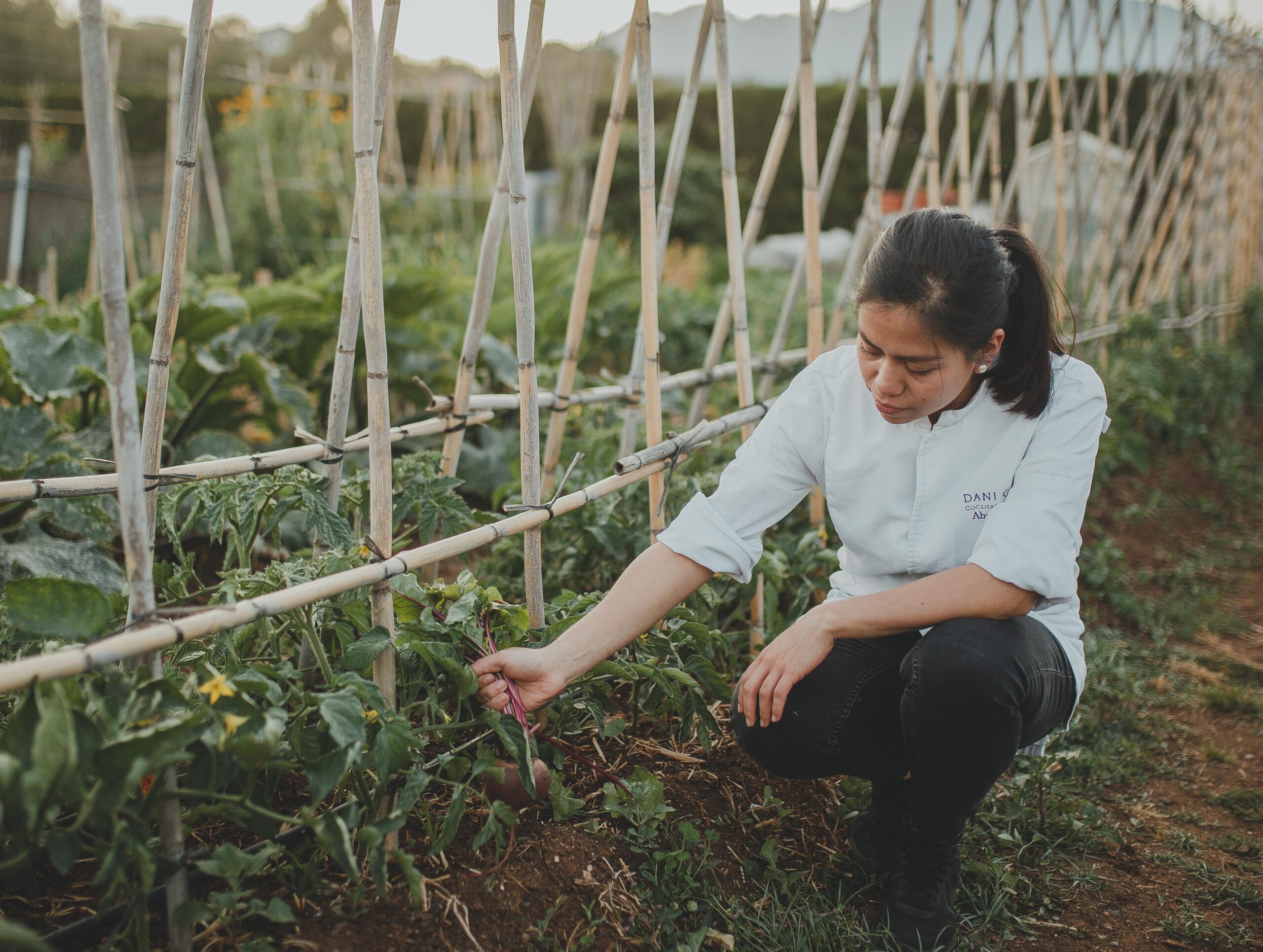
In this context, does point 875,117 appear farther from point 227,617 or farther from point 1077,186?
point 1077,186

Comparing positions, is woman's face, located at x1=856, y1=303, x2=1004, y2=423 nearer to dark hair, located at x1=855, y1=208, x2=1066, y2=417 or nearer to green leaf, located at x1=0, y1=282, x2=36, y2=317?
dark hair, located at x1=855, y1=208, x2=1066, y2=417

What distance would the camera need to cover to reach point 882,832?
1.56m

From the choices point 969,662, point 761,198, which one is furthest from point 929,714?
point 761,198

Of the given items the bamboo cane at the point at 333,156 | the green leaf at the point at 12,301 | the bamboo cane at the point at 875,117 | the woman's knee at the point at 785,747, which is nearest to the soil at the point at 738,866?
the woman's knee at the point at 785,747

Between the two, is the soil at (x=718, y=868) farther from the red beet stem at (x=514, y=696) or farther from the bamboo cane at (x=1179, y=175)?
the bamboo cane at (x=1179, y=175)

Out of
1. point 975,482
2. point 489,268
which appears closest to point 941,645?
point 975,482

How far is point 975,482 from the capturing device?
1504 millimetres

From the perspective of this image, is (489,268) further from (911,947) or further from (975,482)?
(911,947)

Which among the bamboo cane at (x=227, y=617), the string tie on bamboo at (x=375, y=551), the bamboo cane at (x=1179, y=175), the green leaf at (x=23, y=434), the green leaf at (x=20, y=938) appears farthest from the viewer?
the bamboo cane at (x=1179, y=175)

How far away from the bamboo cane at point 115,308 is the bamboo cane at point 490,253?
2.38ft

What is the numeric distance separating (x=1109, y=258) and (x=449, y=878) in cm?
472

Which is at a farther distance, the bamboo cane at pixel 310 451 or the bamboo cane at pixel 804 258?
the bamboo cane at pixel 804 258

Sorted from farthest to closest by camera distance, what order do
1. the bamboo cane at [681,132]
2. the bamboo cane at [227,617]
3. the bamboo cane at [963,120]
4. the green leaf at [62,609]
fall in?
the bamboo cane at [963,120] → the bamboo cane at [681,132] → the green leaf at [62,609] → the bamboo cane at [227,617]

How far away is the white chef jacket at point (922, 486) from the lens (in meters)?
1.39
